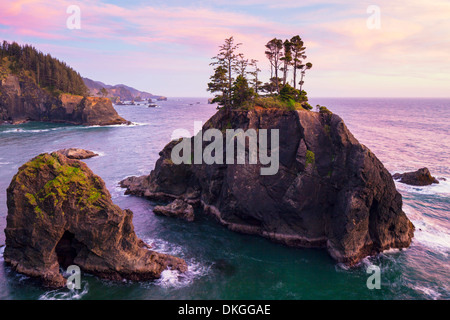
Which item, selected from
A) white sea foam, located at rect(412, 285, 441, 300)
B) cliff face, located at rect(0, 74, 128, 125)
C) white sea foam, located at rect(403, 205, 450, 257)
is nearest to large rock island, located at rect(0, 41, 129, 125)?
cliff face, located at rect(0, 74, 128, 125)

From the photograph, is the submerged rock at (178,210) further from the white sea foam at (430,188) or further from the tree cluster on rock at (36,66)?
the tree cluster on rock at (36,66)

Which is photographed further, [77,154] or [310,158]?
[77,154]

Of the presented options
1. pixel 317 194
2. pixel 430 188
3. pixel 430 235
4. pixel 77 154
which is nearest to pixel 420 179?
pixel 430 188

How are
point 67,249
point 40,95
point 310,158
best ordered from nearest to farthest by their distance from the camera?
1. point 67,249
2. point 310,158
3. point 40,95

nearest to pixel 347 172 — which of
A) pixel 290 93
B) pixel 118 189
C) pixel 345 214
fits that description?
pixel 345 214

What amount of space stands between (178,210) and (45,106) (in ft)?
419

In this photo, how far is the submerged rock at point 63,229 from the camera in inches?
995

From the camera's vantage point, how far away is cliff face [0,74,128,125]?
12619 centimetres

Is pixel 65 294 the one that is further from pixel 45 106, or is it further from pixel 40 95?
pixel 40 95

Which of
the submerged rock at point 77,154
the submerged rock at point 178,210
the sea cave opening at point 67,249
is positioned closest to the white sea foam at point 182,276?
the sea cave opening at point 67,249

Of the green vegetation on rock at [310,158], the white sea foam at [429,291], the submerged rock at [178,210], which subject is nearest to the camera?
the white sea foam at [429,291]

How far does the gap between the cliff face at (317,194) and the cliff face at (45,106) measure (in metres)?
110

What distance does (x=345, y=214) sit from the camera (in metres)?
30.3

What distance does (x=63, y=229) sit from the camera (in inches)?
1008
